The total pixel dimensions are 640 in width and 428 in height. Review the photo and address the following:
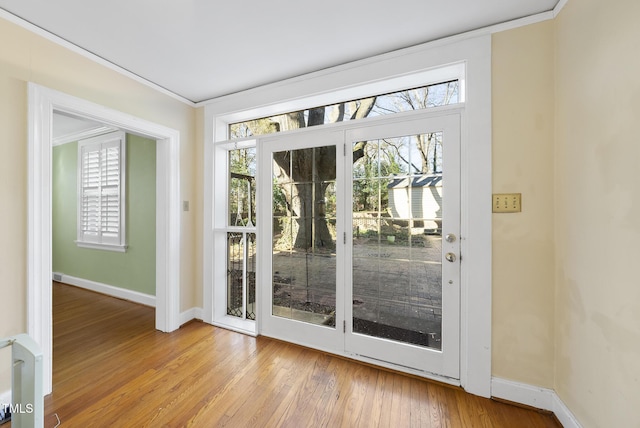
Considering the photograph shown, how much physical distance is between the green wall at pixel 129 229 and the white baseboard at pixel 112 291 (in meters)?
0.05

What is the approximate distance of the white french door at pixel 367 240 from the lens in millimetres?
1944

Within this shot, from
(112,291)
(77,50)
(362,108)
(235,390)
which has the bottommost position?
(235,390)

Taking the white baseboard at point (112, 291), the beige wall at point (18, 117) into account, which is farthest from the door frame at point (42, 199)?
the white baseboard at point (112, 291)

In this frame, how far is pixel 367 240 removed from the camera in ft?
7.22

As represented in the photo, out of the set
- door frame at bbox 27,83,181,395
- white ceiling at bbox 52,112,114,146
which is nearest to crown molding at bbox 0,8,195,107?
door frame at bbox 27,83,181,395

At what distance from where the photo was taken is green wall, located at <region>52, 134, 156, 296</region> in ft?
11.3

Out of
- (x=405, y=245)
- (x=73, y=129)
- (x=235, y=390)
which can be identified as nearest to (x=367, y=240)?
(x=405, y=245)

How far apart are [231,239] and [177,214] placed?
61 centimetres

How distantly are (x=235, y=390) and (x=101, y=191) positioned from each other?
3610mm

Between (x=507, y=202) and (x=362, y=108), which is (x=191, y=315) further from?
(x=507, y=202)

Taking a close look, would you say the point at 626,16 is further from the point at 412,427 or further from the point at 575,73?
the point at 412,427

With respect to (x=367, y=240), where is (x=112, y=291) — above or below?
below

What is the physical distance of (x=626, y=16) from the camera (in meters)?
1.14

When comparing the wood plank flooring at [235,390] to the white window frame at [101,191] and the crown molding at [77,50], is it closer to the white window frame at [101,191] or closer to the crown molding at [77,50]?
the white window frame at [101,191]
